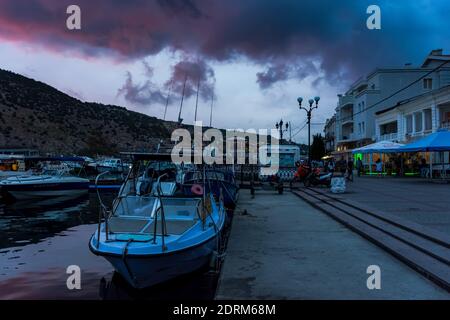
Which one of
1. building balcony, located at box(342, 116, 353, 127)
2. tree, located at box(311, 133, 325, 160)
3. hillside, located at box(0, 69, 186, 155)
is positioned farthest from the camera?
tree, located at box(311, 133, 325, 160)

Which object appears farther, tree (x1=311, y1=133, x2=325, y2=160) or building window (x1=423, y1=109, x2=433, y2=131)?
tree (x1=311, y1=133, x2=325, y2=160)

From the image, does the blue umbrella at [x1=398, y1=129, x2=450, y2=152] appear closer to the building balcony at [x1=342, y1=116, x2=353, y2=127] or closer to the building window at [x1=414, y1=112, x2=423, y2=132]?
the building window at [x1=414, y1=112, x2=423, y2=132]

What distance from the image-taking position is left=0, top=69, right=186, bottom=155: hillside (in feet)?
256

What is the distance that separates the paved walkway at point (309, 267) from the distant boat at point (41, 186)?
62.4ft

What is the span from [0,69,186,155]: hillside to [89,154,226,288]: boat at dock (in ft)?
196

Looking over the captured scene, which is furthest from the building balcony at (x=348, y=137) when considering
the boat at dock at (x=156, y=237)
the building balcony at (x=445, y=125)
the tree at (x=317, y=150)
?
the boat at dock at (x=156, y=237)

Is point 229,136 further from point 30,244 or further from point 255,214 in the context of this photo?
point 30,244

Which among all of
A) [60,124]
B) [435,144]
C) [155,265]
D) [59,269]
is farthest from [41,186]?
[60,124]

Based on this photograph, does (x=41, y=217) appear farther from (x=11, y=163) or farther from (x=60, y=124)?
(x=60, y=124)

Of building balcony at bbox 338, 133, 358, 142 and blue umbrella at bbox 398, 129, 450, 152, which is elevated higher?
building balcony at bbox 338, 133, 358, 142

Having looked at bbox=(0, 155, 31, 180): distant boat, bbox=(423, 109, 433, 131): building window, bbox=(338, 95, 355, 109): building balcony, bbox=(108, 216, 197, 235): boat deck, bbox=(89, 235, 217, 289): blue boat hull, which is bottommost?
bbox=(89, 235, 217, 289): blue boat hull

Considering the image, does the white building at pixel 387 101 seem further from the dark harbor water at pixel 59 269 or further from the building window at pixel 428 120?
the dark harbor water at pixel 59 269

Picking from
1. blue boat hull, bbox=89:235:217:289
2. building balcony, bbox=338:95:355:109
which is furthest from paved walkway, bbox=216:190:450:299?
building balcony, bbox=338:95:355:109
